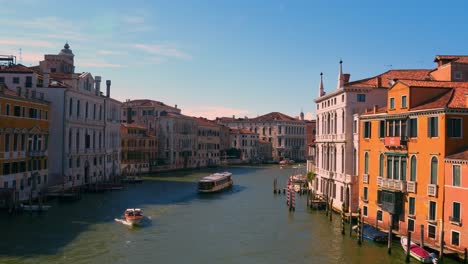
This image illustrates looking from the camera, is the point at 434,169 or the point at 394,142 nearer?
the point at 434,169

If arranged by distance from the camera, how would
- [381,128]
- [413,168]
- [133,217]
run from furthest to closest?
1. [133,217]
2. [381,128]
3. [413,168]

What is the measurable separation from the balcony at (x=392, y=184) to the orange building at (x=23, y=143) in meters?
18.1

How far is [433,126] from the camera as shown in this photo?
1788 centimetres

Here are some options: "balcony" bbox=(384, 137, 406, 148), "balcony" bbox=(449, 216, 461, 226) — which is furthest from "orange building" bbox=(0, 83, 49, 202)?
"balcony" bbox=(449, 216, 461, 226)

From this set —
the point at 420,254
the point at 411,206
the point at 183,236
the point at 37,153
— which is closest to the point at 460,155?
the point at 411,206

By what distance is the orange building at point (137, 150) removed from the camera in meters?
54.7

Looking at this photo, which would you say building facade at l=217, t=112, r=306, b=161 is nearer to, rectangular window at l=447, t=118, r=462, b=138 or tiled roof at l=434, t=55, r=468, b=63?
tiled roof at l=434, t=55, r=468, b=63

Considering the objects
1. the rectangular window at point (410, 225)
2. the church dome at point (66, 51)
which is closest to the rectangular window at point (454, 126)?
the rectangular window at point (410, 225)

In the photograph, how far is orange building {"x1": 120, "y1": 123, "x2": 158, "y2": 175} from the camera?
5469 centimetres

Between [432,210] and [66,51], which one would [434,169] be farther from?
[66,51]

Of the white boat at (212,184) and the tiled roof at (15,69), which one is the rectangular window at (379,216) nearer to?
the white boat at (212,184)

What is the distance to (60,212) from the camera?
26.5 m

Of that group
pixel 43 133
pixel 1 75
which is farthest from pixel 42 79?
pixel 43 133

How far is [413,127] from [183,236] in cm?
1049
